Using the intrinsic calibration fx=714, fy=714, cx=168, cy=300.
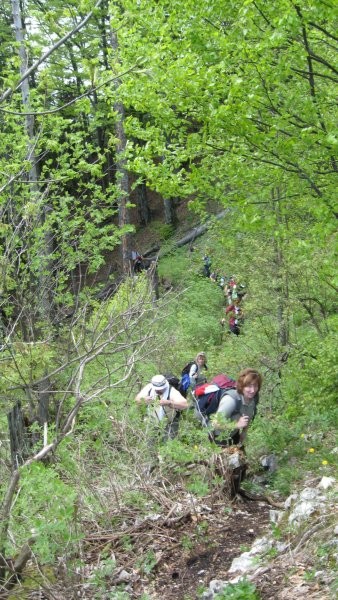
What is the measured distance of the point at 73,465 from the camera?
626 cm

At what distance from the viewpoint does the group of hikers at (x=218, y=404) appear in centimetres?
668

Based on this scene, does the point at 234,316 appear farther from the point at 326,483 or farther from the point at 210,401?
the point at 326,483

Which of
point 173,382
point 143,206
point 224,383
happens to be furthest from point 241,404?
point 143,206

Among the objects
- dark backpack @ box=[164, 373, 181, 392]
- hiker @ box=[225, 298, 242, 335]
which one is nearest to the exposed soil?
dark backpack @ box=[164, 373, 181, 392]

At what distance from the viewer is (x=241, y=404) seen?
22.9 ft

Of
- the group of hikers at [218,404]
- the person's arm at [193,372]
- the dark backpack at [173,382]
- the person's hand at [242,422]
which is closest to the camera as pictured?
the group of hikers at [218,404]

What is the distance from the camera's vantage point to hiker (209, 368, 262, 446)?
22.4 feet

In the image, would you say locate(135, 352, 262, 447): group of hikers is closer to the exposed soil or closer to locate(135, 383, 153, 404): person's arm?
locate(135, 383, 153, 404): person's arm

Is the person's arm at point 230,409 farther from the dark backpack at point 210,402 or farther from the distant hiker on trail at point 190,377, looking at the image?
the distant hiker on trail at point 190,377

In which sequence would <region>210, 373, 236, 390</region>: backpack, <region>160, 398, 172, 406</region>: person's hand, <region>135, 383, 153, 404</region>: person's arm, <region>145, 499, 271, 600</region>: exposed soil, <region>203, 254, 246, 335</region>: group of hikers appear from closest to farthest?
<region>145, 499, 271, 600</region>: exposed soil → <region>135, 383, 153, 404</region>: person's arm → <region>210, 373, 236, 390</region>: backpack → <region>160, 398, 172, 406</region>: person's hand → <region>203, 254, 246, 335</region>: group of hikers

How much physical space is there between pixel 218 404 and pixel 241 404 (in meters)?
0.32

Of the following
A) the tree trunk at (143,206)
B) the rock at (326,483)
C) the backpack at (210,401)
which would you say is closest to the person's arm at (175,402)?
the backpack at (210,401)

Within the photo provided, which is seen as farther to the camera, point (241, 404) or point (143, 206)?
point (143, 206)

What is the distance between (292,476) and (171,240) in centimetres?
2219
